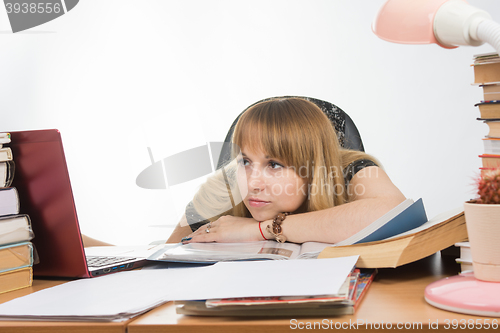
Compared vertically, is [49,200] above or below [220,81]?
below

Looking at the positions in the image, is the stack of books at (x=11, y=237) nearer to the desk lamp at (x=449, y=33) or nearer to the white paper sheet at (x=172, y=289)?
the white paper sheet at (x=172, y=289)

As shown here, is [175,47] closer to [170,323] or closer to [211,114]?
[211,114]

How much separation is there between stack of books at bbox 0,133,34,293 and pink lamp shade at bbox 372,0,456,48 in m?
0.62

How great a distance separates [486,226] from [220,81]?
286cm

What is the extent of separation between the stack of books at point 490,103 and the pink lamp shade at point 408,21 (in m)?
0.12

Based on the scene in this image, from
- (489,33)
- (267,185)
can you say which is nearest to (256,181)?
(267,185)

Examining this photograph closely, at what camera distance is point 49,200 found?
0.68 m

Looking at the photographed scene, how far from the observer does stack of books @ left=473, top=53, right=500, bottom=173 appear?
62cm

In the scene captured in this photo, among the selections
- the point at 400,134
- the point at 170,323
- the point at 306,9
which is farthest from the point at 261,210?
the point at 306,9

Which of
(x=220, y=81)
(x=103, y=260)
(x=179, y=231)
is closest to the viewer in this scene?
(x=103, y=260)

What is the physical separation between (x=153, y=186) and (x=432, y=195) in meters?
2.11

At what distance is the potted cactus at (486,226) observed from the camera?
432mm

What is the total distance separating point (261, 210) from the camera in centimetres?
114

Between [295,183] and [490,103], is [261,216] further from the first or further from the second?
[490,103]
